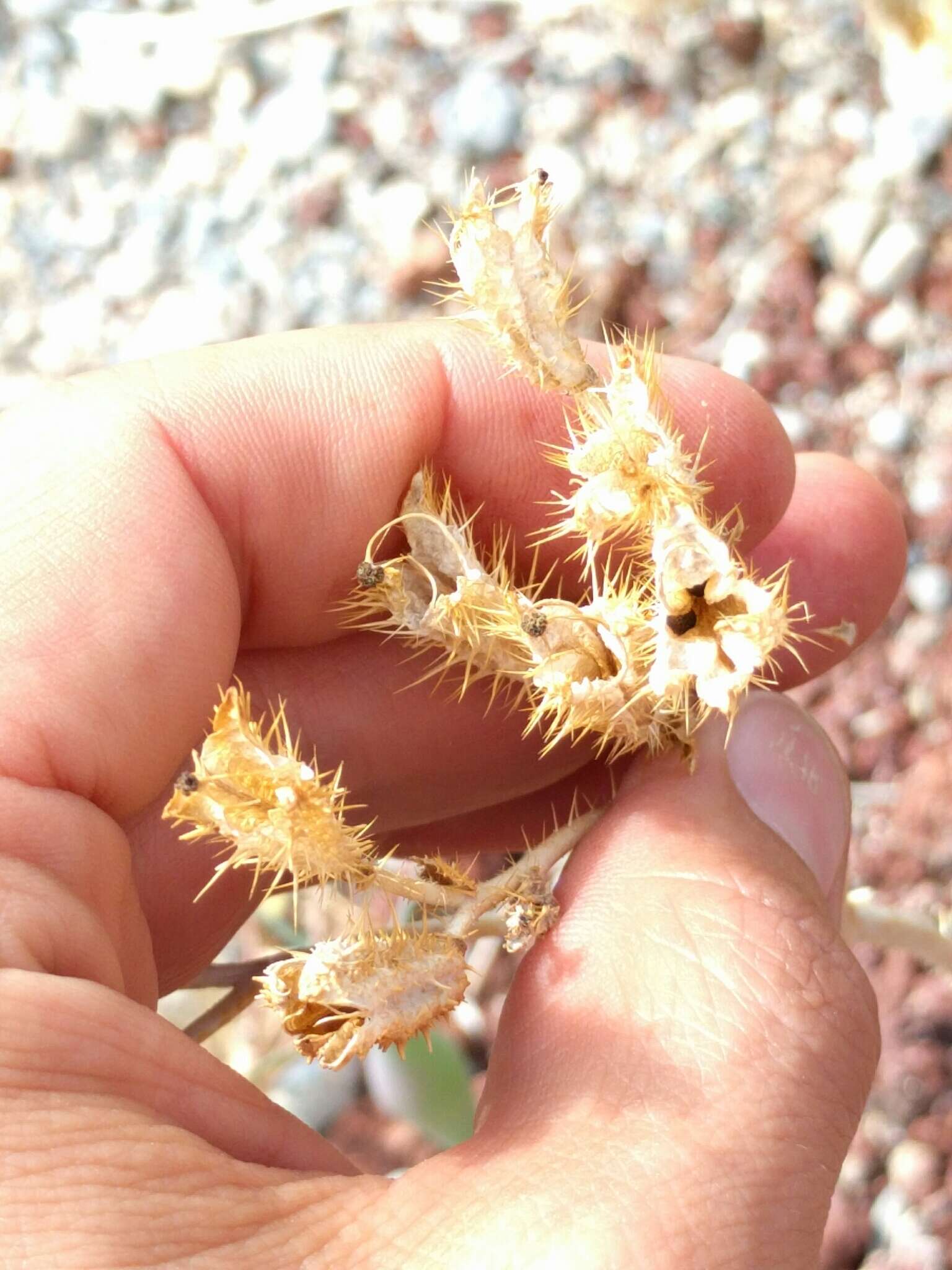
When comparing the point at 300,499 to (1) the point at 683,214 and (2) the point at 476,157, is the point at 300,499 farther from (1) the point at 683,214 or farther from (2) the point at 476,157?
(2) the point at 476,157

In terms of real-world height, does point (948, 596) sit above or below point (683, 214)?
below

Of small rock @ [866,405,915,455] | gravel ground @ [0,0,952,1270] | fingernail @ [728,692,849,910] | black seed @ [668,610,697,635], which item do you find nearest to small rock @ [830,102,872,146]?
gravel ground @ [0,0,952,1270]

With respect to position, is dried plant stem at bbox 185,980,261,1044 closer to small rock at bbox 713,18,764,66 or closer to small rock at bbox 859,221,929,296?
small rock at bbox 859,221,929,296

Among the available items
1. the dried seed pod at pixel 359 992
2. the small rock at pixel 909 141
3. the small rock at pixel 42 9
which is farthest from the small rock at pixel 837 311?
the small rock at pixel 42 9

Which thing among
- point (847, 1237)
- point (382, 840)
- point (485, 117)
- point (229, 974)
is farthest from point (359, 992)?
point (485, 117)

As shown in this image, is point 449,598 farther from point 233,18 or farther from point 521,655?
point 233,18

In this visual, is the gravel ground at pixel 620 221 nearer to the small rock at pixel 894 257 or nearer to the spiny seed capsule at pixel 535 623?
the small rock at pixel 894 257

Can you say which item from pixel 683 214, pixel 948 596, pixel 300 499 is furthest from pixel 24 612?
pixel 683 214
